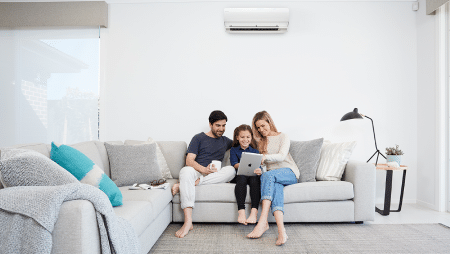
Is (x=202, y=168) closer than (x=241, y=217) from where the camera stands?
No

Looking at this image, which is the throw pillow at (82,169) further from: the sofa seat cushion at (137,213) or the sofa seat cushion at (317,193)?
the sofa seat cushion at (317,193)

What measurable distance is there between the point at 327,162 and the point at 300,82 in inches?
49.0

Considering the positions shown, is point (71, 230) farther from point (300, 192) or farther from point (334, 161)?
point (334, 161)

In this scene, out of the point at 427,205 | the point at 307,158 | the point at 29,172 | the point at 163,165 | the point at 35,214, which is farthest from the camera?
the point at 427,205

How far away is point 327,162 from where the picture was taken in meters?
2.91

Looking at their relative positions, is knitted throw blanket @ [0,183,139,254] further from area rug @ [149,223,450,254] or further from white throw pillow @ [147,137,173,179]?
white throw pillow @ [147,137,173,179]

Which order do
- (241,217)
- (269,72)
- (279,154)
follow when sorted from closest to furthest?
1. (241,217)
2. (279,154)
3. (269,72)

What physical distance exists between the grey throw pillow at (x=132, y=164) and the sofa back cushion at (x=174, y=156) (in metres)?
0.34

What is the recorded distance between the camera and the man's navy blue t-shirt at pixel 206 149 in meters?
3.00

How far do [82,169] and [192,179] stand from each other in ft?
3.56

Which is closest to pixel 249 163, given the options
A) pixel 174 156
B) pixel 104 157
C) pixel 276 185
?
pixel 276 185

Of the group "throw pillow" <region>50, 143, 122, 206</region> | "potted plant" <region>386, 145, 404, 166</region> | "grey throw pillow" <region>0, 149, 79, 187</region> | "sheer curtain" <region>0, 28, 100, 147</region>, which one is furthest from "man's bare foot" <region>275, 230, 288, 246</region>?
"sheer curtain" <region>0, 28, 100, 147</region>

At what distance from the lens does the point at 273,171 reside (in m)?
2.65

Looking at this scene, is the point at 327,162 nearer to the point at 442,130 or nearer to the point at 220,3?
the point at 442,130
